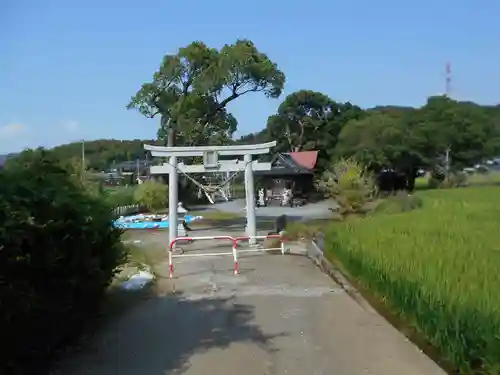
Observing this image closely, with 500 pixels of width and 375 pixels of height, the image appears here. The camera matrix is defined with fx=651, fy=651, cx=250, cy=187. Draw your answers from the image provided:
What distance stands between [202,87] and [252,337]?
24739mm

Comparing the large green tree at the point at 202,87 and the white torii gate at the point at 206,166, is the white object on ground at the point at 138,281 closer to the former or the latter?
the white torii gate at the point at 206,166

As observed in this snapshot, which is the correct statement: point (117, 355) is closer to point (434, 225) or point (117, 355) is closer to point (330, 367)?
point (330, 367)

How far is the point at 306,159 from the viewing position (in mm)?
44156

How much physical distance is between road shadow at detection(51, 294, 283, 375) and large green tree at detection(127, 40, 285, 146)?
21.6 meters

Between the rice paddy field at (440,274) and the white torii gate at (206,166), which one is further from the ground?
the white torii gate at (206,166)

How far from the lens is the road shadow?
5.71 meters

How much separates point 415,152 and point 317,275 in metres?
28.1

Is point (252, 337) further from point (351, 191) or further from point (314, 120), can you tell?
point (314, 120)

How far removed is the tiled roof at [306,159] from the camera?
43.2m

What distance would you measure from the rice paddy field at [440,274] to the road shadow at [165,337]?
4.98 ft

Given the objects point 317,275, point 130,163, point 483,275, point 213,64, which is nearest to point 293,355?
point 483,275

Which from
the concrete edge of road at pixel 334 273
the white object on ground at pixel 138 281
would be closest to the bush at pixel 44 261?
the white object on ground at pixel 138 281

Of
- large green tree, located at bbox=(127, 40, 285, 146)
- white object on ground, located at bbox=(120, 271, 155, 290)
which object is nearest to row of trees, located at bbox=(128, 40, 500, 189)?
large green tree, located at bbox=(127, 40, 285, 146)

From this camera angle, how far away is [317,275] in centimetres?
1184
